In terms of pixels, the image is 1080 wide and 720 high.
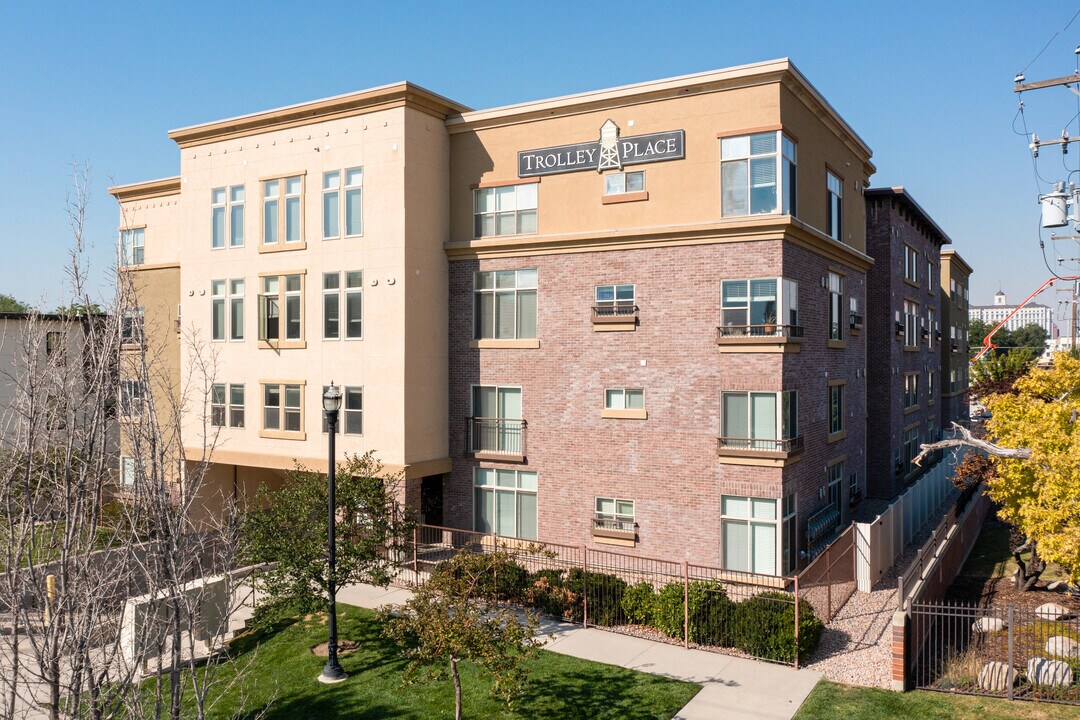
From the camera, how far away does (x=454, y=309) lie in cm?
2486

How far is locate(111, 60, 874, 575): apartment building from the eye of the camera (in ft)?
68.7

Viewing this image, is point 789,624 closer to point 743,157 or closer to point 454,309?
point 743,157

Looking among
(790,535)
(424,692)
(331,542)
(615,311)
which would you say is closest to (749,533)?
(790,535)

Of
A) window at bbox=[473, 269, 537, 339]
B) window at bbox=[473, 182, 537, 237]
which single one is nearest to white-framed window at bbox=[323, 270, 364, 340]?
window at bbox=[473, 269, 537, 339]

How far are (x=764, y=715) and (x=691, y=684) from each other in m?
1.57

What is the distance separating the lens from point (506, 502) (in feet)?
78.9

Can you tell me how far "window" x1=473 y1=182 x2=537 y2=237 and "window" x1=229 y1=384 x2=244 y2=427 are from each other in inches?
372

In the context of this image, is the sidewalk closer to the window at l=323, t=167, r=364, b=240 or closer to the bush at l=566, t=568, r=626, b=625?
the bush at l=566, t=568, r=626, b=625

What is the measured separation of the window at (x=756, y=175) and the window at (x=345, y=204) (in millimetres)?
10350

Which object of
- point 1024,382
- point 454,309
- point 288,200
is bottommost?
point 1024,382

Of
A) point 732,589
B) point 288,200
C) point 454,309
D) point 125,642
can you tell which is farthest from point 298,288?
point 732,589

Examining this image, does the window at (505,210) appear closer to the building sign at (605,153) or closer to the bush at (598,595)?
the building sign at (605,153)

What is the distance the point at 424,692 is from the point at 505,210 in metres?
13.9

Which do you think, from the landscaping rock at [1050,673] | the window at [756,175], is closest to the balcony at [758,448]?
the window at [756,175]
